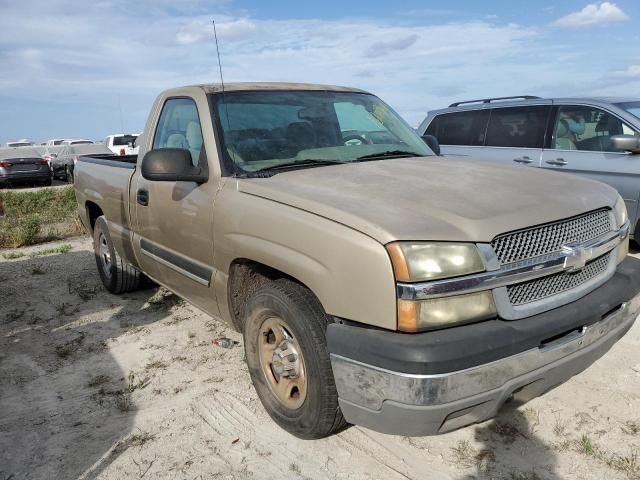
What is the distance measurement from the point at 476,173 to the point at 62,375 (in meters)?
3.10

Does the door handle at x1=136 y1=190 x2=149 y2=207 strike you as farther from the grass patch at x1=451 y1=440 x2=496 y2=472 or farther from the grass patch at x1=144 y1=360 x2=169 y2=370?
the grass patch at x1=451 y1=440 x2=496 y2=472

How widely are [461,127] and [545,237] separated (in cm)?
583

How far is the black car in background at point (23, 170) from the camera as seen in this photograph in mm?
19188

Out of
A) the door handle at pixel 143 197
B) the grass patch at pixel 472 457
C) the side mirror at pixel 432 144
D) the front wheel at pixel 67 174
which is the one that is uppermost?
the side mirror at pixel 432 144

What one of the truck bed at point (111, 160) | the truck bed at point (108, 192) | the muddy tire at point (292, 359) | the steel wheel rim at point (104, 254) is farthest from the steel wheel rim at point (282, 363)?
the steel wheel rim at point (104, 254)

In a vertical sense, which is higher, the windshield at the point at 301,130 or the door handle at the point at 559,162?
the windshield at the point at 301,130

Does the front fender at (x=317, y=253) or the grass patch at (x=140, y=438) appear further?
the grass patch at (x=140, y=438)

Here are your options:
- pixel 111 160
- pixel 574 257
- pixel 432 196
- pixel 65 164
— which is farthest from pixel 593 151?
pixel 65 164

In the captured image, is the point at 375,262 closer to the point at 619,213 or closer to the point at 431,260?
the point at 431,260

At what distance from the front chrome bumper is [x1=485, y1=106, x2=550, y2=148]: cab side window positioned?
5107mm

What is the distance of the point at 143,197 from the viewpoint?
4098 mm

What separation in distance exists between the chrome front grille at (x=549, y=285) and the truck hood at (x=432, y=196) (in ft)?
0.86

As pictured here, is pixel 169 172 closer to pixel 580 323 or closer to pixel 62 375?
pixel 62 375

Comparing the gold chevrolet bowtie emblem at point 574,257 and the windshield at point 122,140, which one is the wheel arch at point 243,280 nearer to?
the gold chevrolet bowtie emblem at point 574,257
